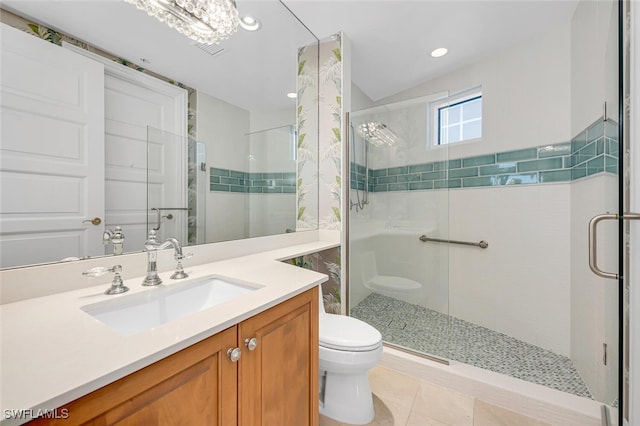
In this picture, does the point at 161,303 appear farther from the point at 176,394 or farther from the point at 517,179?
the point at 517,179

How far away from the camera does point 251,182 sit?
1.64 meters

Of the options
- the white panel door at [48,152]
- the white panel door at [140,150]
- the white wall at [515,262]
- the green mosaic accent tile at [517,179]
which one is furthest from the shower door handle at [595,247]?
the white panel door at [48,152]

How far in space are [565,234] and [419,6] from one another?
74.0 inches

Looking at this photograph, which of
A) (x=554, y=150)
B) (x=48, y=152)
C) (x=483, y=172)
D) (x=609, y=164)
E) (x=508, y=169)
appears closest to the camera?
(x=48, y=152)

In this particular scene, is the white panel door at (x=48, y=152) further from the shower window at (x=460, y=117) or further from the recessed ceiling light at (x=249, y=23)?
the shower window at (x=460, y=117)

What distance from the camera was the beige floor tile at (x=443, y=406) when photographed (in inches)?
53.4

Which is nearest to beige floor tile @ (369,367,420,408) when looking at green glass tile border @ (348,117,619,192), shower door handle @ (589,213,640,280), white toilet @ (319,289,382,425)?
white toilet @ (319,289,382,425)

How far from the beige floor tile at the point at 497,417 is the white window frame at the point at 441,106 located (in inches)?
70.5

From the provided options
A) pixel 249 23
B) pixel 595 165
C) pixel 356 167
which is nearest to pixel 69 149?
pixel 249 23

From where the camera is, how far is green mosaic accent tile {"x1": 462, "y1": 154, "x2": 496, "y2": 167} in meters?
2.21

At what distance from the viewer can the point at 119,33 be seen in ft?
3.35

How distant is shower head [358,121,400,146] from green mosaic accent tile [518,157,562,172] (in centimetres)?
99

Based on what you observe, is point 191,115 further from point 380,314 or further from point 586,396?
point 586,396

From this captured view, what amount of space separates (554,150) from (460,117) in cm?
83
